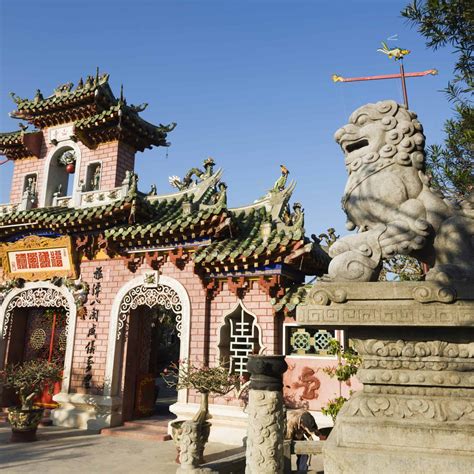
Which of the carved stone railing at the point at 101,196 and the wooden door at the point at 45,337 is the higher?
the carved stone railing at the point at 101,196

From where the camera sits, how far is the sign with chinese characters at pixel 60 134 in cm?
1363

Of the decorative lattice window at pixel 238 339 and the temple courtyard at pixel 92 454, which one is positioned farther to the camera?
the decorative lattice window at pixel 238 339

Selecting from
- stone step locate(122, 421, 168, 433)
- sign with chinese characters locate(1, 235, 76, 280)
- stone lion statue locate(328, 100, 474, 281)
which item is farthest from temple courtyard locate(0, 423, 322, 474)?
stone lion statue locate(328, 100, 474, 281)

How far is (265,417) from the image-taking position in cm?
407

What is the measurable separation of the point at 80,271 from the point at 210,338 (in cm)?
440

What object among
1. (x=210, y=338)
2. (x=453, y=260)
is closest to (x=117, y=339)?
(x=210, y=338)

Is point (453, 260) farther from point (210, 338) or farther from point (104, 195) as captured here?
point (104, 195)

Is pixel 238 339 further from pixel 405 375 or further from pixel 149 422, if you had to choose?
pixel 405 375

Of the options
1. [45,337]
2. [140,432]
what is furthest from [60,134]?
[140,432]

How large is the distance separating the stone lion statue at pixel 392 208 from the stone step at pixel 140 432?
7.81 metres

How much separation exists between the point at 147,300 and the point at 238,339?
2.55 meters

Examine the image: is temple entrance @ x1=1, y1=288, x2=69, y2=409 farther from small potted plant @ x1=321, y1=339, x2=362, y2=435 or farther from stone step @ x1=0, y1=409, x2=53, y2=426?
small potted plant @ x1=321, y1=339, x2=362, y2=435

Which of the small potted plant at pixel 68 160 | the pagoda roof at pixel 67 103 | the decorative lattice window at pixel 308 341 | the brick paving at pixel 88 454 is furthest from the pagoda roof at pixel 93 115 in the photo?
the brick paving at pixel 88 454

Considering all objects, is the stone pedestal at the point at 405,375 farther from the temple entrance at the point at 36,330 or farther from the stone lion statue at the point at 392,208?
the temple entrance at the point at 36,330
